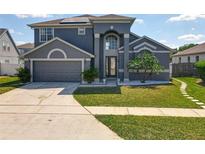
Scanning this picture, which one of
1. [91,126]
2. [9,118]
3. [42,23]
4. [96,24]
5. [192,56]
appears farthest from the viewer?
[192,56]

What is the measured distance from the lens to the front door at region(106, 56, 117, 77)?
74.6ft

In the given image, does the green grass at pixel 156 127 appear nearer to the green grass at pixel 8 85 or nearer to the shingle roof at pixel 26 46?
the green grass at pixel 8 85

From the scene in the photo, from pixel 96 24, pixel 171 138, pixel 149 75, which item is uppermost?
pixel 96 24

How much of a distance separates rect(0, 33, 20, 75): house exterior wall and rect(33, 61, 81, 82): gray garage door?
12882 mm

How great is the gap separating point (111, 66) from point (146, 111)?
13330mm

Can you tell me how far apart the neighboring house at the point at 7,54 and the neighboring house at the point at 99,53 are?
41.9 feet

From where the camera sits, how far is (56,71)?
21.5 m

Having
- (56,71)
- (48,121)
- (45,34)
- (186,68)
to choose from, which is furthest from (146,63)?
(186,68)

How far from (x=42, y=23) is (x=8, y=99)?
41.7 feet

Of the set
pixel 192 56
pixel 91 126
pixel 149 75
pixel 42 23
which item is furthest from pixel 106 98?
pixel 192 56

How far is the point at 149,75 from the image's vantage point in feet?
70.2

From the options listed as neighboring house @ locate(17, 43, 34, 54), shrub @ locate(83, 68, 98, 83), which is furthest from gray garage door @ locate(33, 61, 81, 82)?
neighboring house @ locate(17, 43, 34, 54)

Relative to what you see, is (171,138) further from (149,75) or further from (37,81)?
(37,81)

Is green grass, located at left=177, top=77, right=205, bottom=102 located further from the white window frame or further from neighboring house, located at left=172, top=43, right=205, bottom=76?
neighboring house, located at left=172, top=43, right=205, bottom=76
